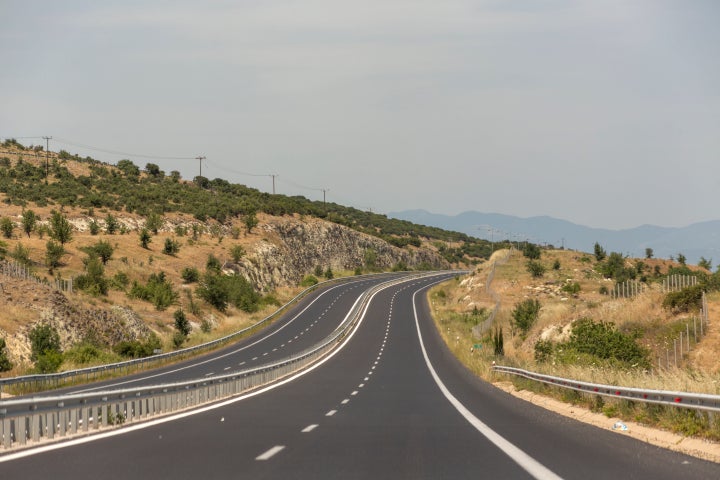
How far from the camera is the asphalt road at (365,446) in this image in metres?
11.3

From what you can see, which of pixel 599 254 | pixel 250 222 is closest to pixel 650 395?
pixel 599 254

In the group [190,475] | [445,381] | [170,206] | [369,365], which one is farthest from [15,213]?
[190,475]

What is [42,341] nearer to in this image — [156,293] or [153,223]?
[156,293]

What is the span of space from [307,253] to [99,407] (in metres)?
126

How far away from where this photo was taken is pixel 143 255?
101000mm

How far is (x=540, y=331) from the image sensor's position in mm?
57000

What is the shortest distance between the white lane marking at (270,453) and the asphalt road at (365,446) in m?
0.01

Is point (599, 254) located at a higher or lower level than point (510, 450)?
higher

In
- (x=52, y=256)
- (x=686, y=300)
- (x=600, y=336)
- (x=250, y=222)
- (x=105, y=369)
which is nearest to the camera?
(x=600, y=336)

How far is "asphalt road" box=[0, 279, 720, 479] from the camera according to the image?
37.1 ft

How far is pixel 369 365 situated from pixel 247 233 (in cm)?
8025

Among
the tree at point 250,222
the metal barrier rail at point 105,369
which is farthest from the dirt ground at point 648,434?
the tree at point 250,222

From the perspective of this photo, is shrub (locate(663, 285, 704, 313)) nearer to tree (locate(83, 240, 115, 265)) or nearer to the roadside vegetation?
the roadside vegetation

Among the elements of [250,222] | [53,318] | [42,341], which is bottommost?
[42,341]
